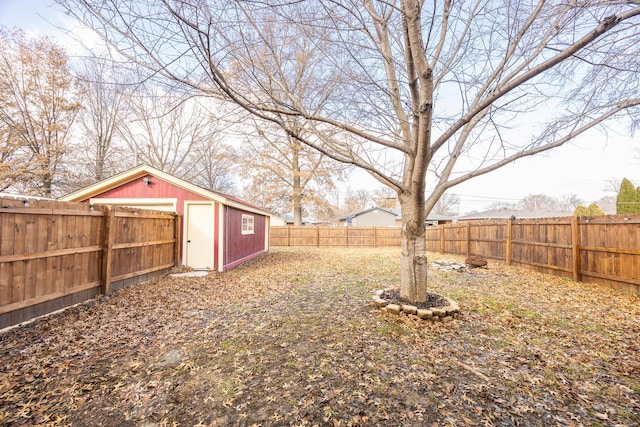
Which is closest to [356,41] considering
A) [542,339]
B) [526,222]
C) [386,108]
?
[386,108]

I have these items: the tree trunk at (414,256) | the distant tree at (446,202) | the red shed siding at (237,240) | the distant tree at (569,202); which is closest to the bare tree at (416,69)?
the tree trunk at (414,256)

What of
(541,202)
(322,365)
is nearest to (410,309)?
(322,365)

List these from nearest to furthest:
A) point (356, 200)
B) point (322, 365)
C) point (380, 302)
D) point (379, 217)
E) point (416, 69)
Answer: point (322, 365), point (416, 69), point (380, 302), point (379, 217), point (356, 200)

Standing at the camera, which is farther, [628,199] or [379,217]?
[379,217]

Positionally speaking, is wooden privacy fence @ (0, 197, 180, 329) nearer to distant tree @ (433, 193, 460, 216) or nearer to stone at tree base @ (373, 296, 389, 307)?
stone at tree base @ (373, 296, 389, 307)

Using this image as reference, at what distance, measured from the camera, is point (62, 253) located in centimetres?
417

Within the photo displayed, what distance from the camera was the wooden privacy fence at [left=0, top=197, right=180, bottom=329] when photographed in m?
3.46

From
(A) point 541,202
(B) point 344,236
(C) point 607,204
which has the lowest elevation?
(B) point 344,236

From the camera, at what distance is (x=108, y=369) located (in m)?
2.67

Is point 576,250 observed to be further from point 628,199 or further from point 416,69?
point 628,199

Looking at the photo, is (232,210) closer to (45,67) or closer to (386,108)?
(386,108)

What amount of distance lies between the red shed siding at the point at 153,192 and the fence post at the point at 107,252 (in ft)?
9.84

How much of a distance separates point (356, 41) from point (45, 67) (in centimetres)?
1757

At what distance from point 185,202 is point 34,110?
1272cm
